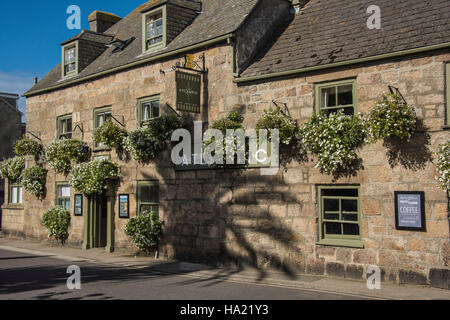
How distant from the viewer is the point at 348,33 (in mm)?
12680

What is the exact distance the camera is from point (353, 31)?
12.6m

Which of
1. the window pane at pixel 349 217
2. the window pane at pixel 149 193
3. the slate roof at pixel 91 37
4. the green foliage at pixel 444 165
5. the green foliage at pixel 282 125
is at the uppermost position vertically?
the slate roof at pixel 91 37

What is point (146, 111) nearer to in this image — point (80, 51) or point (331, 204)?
point (80, 51)

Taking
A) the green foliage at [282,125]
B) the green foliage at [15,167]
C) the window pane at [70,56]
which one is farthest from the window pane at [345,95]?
the green foliage at [15,167]

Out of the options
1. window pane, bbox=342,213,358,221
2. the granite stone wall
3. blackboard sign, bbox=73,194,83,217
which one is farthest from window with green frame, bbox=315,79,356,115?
blackboard sign, bbox=73,194,83,217

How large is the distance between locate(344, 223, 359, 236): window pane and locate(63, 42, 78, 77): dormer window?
1341 cm

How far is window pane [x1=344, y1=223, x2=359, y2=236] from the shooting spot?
11516 mm

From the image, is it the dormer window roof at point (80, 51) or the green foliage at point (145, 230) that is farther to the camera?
the dormer window roof at point (80, 51)

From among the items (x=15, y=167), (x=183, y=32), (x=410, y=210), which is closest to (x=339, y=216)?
(x=410, y=210)

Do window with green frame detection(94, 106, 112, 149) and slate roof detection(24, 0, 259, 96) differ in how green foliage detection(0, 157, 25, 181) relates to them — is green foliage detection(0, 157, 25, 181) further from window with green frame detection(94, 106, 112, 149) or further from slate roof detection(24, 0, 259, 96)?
window with green frame detection(94, 106, 112, 149)

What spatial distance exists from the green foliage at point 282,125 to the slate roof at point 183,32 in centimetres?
284

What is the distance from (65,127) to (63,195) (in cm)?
274

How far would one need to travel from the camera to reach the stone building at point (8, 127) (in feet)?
108

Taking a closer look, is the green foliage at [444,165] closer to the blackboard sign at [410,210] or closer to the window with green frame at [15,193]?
the blackboard sign at [410,210]
